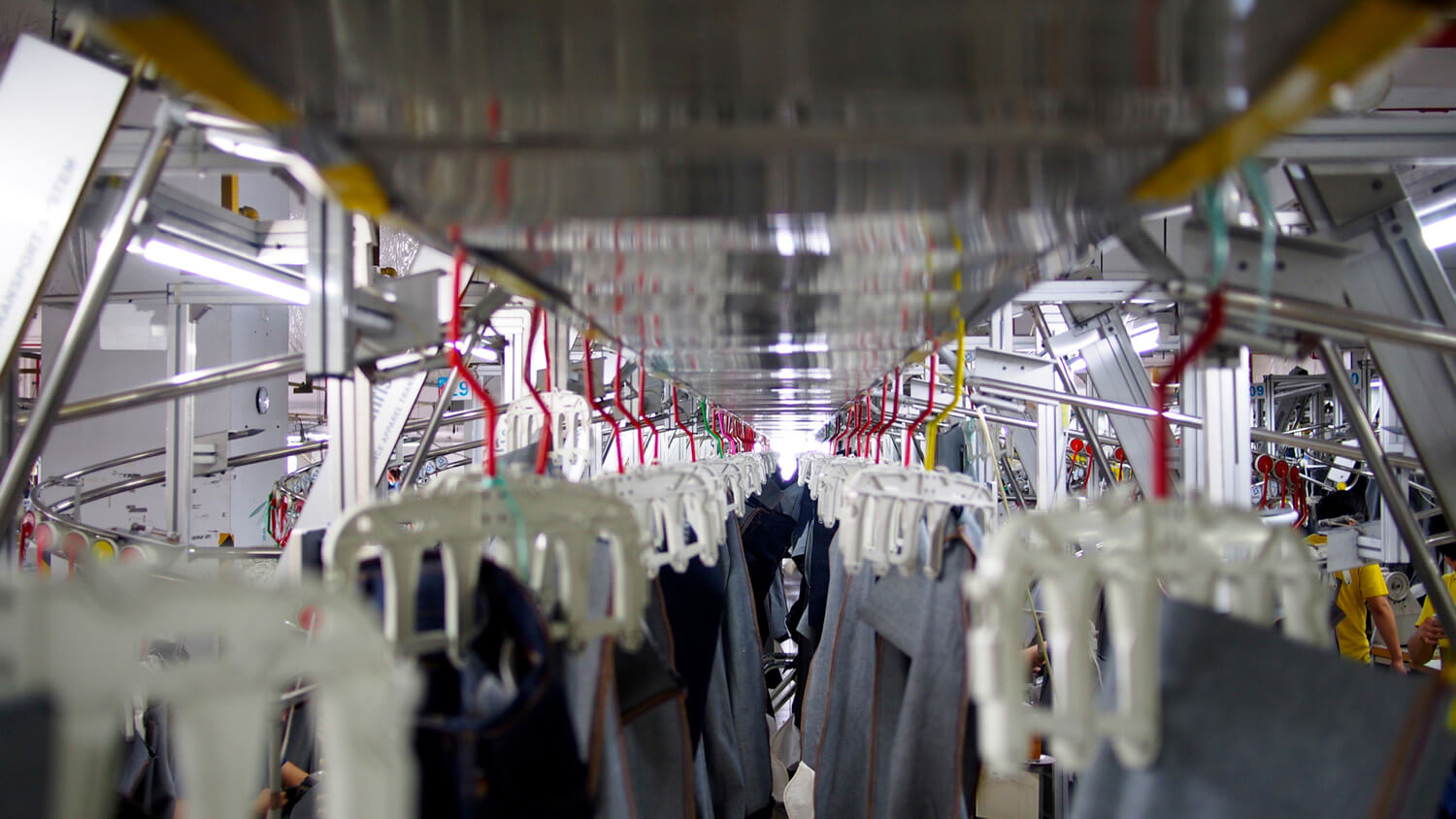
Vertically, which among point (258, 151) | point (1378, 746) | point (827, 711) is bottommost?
point (827, 711)

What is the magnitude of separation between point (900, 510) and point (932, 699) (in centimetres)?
34

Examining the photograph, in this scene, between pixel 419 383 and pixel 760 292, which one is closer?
pixel 760 292

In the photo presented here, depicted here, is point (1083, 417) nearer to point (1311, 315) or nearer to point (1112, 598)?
point (1311, 315)

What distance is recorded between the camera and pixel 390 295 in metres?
1.10

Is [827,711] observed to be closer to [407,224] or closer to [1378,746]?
[1378,746]

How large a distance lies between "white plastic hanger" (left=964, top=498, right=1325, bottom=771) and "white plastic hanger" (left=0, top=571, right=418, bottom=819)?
1.39 feet

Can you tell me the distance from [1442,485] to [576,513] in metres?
1.24

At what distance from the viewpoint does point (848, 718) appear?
1.72 metres

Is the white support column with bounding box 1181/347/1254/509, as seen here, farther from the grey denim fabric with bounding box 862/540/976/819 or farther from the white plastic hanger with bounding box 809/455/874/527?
the white plastic hanger with bounding box 809/455/874/527

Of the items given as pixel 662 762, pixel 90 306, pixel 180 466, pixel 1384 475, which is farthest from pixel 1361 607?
pixel 180 466

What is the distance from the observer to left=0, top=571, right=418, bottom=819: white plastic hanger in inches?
17.7

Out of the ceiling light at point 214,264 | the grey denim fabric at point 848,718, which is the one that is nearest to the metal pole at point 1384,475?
the grey denim fabric at point 848,718

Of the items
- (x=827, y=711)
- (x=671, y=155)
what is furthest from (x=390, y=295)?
(x=827, y=711)

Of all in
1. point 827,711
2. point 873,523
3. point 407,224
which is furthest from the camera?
point 827,711
